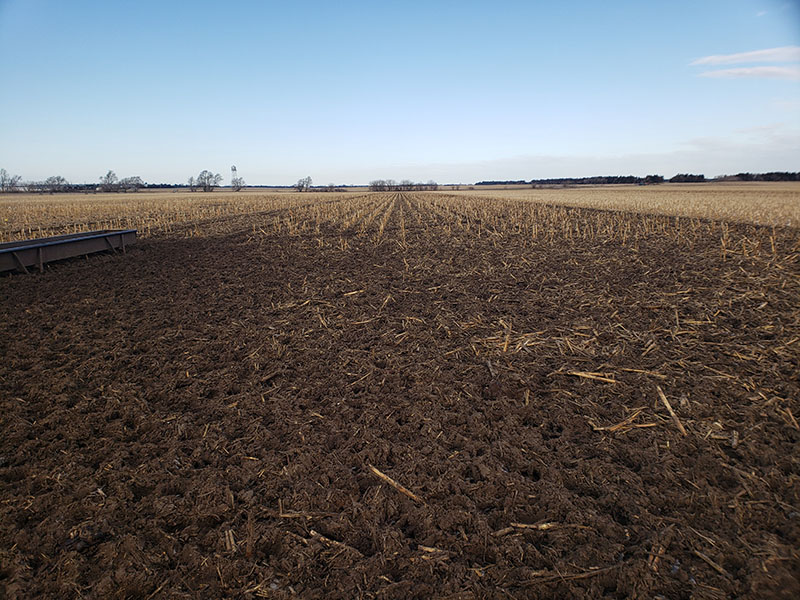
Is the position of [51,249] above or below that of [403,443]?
above

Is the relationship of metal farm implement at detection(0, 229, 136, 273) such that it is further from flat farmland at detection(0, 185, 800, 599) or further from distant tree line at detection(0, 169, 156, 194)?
distant tree line at detection(0, 169, 156, 194)

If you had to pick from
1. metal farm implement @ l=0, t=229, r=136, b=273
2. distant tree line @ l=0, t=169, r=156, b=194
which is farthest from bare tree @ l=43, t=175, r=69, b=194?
metal farm implement @ l=0, t=229, r=136, b=273

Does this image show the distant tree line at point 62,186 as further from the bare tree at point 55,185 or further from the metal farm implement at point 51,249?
the metal farm implement at point 51,249

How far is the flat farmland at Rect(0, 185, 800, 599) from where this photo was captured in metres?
2.66

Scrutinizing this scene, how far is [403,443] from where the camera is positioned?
12.9 ft

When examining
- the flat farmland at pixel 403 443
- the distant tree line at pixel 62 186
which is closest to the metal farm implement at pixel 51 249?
the flat farmland at pixel 403 443

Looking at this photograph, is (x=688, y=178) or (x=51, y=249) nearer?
(x=51, y=249)

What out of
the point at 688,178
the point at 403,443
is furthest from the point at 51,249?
the point at 688,178

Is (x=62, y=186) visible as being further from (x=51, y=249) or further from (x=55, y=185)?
(x=51, y=249)

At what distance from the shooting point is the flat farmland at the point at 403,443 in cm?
266

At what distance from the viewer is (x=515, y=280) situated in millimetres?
9750

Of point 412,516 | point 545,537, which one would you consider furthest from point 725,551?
point 412,516

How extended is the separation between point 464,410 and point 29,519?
3.55 metres

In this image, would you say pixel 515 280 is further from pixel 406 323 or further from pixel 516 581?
pixel 516 581
